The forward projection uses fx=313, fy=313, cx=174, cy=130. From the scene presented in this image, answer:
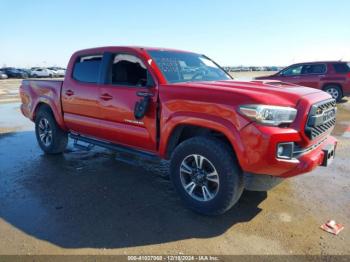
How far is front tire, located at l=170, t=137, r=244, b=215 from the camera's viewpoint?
130 inches

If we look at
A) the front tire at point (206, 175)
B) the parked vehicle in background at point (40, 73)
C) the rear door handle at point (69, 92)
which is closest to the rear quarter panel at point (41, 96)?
the rear door handle at point (69, 92)

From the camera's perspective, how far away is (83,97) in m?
4.98

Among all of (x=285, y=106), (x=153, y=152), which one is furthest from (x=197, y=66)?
(x=285, y=106)

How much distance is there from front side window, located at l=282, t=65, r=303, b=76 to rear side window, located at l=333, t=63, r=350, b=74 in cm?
134

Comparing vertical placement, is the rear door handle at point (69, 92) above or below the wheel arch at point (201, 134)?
above

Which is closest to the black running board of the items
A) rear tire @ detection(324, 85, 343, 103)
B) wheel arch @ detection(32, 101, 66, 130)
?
wheel arch @ detection(32, 101, 66, 130)

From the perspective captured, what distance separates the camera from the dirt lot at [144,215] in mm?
3004

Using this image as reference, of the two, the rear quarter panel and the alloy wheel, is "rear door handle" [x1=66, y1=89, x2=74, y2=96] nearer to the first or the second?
the rear quarter panel

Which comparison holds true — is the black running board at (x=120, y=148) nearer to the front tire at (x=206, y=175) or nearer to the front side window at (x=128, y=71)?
the front tire at (x=206, y=175)

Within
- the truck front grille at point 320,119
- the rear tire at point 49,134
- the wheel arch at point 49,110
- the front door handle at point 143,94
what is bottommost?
the rear tire at point 49,134

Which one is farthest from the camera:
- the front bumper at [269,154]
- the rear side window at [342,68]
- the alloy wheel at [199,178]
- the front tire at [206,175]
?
the rear side window at [342,68]

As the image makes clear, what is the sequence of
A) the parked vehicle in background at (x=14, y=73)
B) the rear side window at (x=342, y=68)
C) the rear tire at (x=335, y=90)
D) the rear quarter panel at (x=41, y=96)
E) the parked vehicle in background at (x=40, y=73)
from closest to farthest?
the rear quarter panel at (x=41, y=96) < the rear side window at (x=342, y=68) < the rear tire at (x=335, y=90) < the parked vehicle in background at (x=14, y=73) < the parked vehicle in background at (x=40, y=73)

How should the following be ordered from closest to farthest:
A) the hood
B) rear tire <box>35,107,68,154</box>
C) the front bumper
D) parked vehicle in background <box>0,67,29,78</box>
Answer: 1. the front bumper
2. the hood
3. rear tire <box>35,107,68,154</box>
4. parked vehicle in background <box>0,67,29,78</box>

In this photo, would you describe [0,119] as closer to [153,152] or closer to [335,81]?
[153,152]
